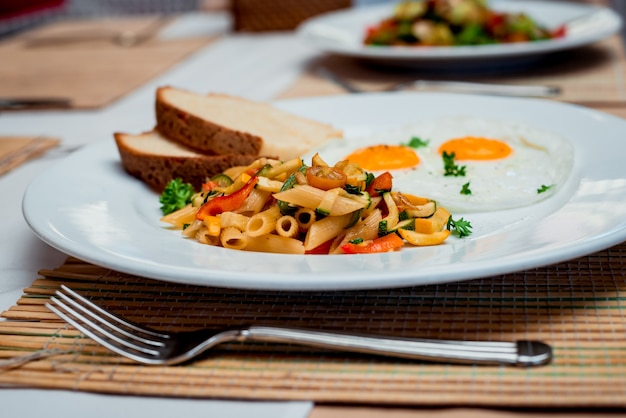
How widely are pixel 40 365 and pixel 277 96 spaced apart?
105 inches

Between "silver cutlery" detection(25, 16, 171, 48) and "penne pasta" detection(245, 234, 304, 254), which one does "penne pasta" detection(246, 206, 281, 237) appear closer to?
"penne pasta" detection(245, 234, 304, 254)

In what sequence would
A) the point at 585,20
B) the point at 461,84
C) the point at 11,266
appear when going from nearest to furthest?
1. the point at 11,266
2. the point at 461,84
3. the point at 585,20

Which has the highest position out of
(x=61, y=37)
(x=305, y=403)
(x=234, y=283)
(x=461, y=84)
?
(x=234, y=283)

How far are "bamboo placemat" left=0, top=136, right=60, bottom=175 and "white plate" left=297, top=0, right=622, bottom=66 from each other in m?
1.76

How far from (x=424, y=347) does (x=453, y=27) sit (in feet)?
11.1

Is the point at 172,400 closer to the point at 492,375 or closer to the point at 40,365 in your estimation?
the point at 40,365

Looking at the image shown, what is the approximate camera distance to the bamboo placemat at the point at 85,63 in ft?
14.4

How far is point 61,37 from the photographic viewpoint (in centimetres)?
605

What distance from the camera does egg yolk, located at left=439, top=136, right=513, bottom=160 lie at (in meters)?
2.70

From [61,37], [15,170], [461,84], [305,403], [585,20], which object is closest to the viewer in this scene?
[305,403]

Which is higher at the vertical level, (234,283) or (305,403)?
(234,283)

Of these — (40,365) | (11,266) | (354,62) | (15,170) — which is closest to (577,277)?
(40,365)

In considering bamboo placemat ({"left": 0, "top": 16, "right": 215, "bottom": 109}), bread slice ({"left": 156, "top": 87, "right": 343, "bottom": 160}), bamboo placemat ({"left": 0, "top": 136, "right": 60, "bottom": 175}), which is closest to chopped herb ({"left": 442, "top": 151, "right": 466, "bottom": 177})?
bread slice ({"left": 156, "top": 87, "right": 343, "bottom": 160})

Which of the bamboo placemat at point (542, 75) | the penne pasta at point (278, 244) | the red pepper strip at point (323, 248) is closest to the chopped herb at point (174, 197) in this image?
the penne pasta at point (278, 244)
